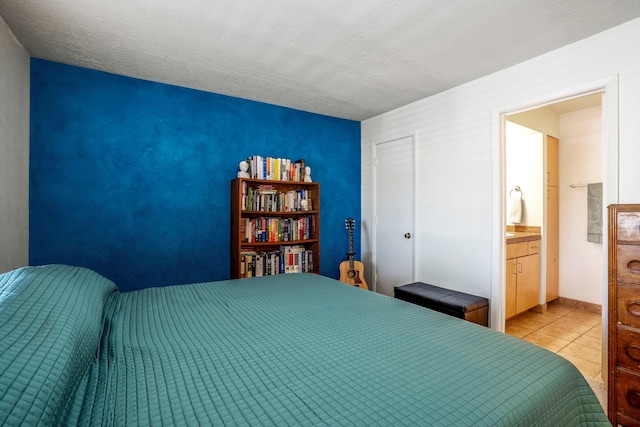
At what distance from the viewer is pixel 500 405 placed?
0.80 m

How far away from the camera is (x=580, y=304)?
3.78 m

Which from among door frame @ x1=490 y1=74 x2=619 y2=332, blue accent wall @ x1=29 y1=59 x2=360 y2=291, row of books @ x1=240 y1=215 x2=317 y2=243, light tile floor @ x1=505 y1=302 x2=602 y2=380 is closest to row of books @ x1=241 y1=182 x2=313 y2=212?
row of books @ x1=240 y1=215 x2=317 y2=243

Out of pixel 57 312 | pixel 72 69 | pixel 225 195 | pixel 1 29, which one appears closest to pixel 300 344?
pixel 57 312

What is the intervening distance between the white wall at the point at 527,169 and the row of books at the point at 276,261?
9.64 ft

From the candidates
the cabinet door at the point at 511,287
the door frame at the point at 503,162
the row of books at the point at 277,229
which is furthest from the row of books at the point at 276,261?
the cabinet door at the point at 511,287

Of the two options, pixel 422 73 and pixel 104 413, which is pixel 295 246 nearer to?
pixel 422 73

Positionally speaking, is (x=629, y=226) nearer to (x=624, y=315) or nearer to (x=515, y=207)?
(x=624, y=315)

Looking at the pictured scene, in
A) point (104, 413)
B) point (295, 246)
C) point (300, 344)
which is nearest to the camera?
point (104, 413)

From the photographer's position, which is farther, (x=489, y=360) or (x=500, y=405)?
(x=489, y=360)

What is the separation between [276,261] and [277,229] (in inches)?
14.2

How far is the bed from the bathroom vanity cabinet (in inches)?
91.2

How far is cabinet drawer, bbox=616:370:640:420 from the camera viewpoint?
5.57 ft

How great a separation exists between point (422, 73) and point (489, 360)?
2.47m

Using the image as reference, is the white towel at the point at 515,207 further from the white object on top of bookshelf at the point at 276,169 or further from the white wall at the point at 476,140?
the white object on top of bookshelf at the point at 276,169
